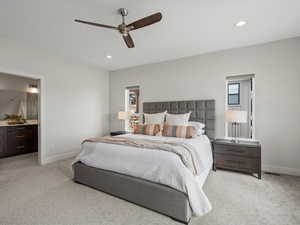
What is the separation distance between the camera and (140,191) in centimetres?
191

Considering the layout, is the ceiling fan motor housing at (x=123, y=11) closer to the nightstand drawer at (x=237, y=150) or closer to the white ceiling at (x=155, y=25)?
the white ceiling at (x=155, y=25)

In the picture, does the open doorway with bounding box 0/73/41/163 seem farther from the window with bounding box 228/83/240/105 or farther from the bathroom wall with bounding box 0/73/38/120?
the window with bounding box 228/83/240/105

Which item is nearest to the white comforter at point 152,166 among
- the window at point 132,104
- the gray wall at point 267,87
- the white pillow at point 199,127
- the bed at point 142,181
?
the bed at point 142,181

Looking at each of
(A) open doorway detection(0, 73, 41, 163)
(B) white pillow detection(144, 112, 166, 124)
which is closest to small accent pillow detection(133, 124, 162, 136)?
(B) white pillow detection(144, 112, 166, 124)

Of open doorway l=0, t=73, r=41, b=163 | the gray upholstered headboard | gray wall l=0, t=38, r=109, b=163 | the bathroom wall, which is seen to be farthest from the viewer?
the bathroom wall

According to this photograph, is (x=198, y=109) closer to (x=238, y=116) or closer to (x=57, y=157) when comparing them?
(x=238, y=116)

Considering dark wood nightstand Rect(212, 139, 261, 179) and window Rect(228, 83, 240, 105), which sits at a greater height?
window Rect(228, 83, 240, 105)

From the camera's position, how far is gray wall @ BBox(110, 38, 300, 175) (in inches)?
115

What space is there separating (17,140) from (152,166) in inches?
181

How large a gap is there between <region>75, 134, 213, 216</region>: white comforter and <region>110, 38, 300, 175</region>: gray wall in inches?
77.8

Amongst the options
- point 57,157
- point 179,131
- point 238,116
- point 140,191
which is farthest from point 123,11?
point 57,157

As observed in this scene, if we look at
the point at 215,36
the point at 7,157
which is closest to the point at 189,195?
the point at 215,36

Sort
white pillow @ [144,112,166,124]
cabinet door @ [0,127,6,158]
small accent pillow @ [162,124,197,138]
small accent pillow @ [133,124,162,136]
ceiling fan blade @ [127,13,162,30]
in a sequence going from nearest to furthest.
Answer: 1. ceiling fan blade @ [127,13,162,30]
2. small accent pillow @ [162,124,197,138]
3. small accent pillow @ [133,124,162,136]
4. white pillow @ [144,112,166,124]
5. cabinet door @ [0,127,6,158]

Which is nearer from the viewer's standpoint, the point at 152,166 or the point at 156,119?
the point at 152,166
